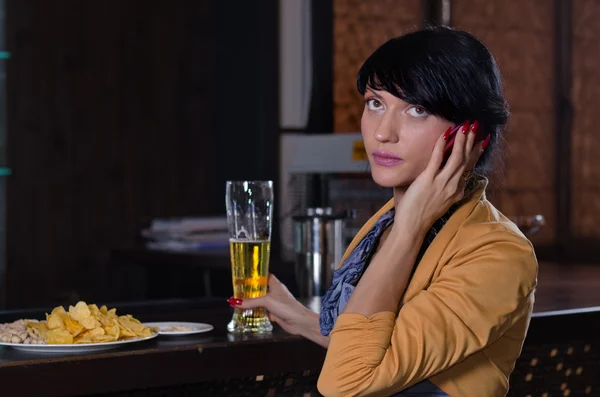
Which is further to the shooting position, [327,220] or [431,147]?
[327,220]

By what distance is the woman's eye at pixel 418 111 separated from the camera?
143cm

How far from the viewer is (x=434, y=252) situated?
142 centimetres

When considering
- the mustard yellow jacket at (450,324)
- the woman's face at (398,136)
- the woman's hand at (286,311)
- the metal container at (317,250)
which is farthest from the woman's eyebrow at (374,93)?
the metal container at (317,250)

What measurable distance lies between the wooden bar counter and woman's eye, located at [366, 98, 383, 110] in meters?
0.52

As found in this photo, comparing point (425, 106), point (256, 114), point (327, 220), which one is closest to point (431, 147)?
point (425, 106)

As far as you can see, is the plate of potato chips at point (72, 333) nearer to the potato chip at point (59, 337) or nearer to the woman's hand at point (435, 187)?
the potato chip at point (59, 337)

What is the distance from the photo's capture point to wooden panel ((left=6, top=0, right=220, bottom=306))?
15.8 ft

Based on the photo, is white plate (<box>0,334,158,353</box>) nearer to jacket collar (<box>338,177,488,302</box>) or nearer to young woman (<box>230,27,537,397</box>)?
young woman (<box>230,27,537,397</box>)

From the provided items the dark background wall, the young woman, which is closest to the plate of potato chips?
the young woman

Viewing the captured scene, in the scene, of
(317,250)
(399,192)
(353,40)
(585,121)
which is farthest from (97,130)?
(399,192)

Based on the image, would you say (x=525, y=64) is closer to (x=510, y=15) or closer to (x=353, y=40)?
(x=510, y=15)

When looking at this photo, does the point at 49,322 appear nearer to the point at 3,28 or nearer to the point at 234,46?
the point at 3,28

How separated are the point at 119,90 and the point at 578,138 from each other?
2448 millimetres

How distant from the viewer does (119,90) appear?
5.12 metres
